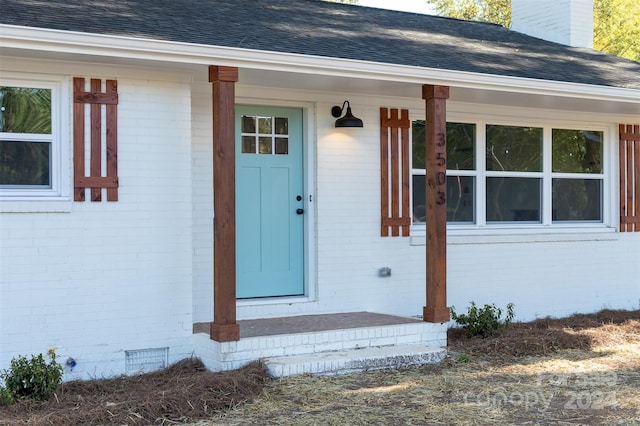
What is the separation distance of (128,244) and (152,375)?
1.18 meters

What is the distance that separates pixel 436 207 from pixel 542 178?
3.01 metres

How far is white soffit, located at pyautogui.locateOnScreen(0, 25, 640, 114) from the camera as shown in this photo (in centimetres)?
607

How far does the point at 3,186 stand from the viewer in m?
6.68

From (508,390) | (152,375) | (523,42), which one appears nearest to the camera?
(508,390)

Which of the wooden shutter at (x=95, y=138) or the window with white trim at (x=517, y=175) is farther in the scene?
the window with white trim at (x=517, y=175)

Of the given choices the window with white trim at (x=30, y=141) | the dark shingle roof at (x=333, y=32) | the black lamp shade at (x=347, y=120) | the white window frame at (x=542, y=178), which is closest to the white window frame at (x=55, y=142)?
the window with white trim at (x=30, y=141)

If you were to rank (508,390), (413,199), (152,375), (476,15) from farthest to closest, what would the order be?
(476,15) < (413,199) < (152,375) < (508,390)

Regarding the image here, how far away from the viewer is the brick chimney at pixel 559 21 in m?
12.2

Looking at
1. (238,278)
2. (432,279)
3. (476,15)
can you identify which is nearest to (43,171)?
(238,278)

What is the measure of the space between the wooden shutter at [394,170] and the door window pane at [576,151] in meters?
2.48

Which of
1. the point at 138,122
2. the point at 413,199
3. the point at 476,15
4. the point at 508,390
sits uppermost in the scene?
the point at 476,15

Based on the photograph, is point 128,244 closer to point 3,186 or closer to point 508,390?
point 3,186

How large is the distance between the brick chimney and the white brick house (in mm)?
589

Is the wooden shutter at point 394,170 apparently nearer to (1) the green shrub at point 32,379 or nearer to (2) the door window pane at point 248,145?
(2) the door window pane at point 248,145
